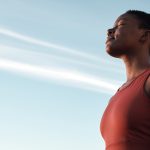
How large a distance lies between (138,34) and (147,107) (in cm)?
137

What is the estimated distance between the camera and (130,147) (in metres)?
4.35

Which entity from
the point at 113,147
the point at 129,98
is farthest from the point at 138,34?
the point at 113,147

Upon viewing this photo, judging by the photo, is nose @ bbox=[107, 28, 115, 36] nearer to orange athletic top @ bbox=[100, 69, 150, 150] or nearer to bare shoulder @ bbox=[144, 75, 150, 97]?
orange athletic top @ bbox=[100, 69, 150, 150]

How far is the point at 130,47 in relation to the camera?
5.25 m

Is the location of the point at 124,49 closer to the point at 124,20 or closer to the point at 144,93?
the point at 124,20

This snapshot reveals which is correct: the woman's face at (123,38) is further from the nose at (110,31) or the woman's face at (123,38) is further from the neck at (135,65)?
the neck at (135,65)

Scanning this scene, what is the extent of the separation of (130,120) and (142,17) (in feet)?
6.08

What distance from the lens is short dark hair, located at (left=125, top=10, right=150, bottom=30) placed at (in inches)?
218

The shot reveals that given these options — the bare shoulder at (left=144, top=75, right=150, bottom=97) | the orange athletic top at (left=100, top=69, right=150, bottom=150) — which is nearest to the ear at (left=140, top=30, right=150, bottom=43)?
the orange athletic top at (left=100, top=69, right=150, bottom=150)

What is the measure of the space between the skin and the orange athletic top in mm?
418

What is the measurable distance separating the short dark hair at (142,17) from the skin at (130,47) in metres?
0.11

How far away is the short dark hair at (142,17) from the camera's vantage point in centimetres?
553

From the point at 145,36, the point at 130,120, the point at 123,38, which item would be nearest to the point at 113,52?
the point at 123,38

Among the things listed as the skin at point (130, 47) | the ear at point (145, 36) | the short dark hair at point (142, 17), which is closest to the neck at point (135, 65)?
the skin at point (130, 47)
